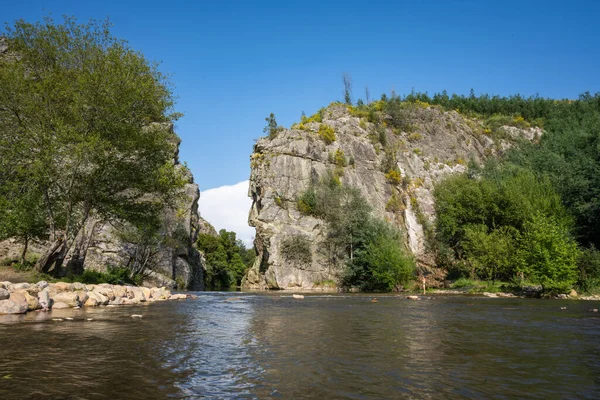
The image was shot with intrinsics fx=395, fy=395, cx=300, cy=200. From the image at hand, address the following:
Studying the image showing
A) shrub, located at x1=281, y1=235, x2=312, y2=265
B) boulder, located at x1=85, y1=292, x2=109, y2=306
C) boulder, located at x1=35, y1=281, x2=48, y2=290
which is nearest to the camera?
boulder, located at x1=35, y1=281, x2=48, y2=290

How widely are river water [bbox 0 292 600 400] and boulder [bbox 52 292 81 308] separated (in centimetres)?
580

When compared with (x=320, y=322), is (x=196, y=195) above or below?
above

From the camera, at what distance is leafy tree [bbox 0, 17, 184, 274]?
28.0m

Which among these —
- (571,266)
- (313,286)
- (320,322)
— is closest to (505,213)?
(571,266)

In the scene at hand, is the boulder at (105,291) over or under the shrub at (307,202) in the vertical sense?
under

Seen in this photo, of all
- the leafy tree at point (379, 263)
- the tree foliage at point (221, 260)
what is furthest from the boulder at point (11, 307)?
the tree foliage at point (221, 260)

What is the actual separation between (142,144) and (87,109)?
4709 millimetres

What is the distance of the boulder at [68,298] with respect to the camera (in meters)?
21.4

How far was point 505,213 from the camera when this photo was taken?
185ft

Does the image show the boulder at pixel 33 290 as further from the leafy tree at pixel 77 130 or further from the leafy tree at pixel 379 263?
the leafy tree at pixel 379 263

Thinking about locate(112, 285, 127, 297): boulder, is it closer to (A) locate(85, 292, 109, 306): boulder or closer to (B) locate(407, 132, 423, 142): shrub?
(A) locate(85, 292, 109, 306): boulder

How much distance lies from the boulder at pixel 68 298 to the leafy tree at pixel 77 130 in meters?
8.80

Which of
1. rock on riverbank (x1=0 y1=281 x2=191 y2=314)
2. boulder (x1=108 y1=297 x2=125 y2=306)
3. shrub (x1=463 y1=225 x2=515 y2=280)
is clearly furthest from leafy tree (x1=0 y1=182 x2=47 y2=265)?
shrub (x1=463 y1=225 x2=515 y2=280)

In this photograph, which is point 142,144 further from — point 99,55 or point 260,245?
point 260,245
